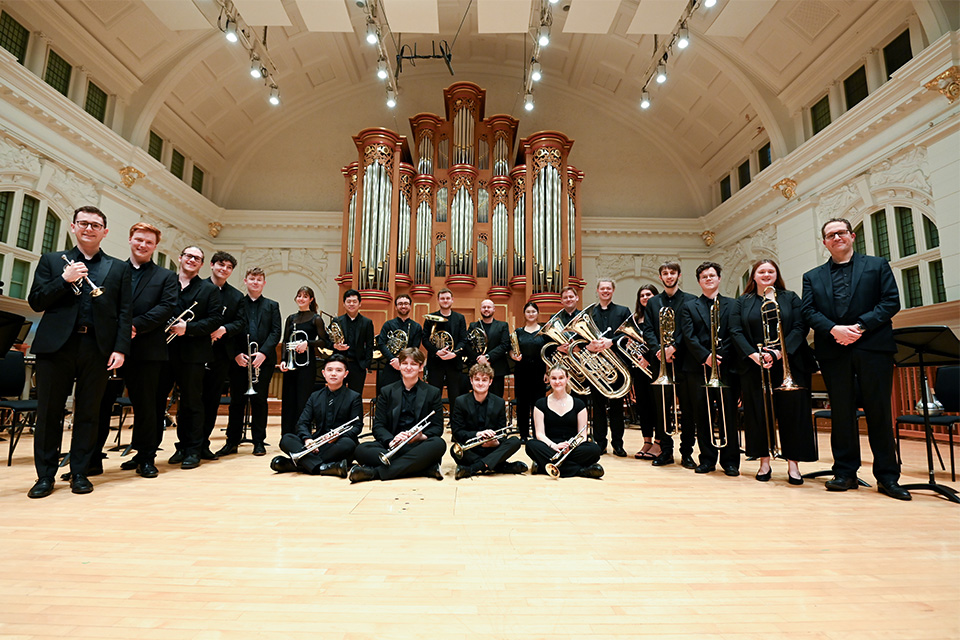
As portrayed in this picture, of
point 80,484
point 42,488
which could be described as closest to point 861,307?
point 80,484

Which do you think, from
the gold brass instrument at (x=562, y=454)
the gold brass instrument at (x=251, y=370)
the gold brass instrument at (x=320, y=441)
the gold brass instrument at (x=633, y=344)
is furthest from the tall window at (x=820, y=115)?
the gold brass instrument at (x=251, y=370)

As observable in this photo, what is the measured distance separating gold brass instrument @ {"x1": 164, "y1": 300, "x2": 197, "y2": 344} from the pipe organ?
4.89 m

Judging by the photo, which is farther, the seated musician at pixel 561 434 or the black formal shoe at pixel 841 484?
the seated musician at pixel 561 434

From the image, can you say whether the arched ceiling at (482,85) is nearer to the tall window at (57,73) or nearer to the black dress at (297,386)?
the tall window at (57,73)

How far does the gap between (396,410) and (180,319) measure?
5.49 feet

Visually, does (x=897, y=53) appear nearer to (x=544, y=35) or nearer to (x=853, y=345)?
(x=544, y=35)

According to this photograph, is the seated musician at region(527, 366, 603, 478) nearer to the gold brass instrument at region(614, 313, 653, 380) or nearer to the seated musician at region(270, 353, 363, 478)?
the gold brass instrument at region(614, 313, 653, 380)

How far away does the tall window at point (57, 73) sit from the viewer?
6977mm

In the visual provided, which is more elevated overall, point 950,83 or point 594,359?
point 950,83

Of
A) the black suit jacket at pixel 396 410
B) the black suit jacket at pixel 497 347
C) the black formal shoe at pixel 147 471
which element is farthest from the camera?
the black suit jacket at pixel 497 347

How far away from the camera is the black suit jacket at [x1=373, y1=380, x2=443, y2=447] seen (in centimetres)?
338

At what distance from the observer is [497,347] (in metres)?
4.92

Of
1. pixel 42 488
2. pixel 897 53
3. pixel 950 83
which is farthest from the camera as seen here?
pixel 897 53

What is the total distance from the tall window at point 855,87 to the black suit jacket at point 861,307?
19.7 ft
